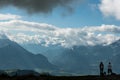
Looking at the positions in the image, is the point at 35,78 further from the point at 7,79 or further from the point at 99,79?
the point at 99,79

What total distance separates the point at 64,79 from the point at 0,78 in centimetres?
1258

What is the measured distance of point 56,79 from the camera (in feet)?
184

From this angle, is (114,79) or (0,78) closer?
(114,79)

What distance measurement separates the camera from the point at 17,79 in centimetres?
5700

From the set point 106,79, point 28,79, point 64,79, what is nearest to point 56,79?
point 64,79

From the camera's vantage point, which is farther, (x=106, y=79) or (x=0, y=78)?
(x=0, y=78)

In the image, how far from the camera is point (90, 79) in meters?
56.0

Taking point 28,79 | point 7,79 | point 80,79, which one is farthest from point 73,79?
point 7,79

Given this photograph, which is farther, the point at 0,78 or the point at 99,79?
the point at 0,78

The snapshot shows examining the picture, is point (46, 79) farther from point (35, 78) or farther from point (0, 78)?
point (0, 78)

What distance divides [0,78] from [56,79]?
11.2 m

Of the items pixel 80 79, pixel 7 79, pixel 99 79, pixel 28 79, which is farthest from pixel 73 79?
pixel 7 79

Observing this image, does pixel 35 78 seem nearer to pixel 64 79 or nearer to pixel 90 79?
pixel 64 79

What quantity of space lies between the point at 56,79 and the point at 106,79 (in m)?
8.96
